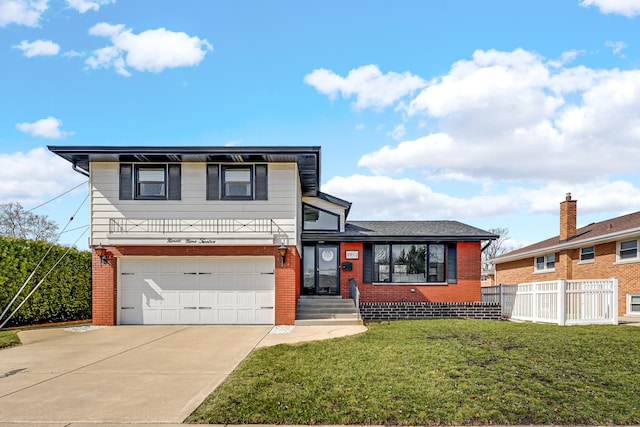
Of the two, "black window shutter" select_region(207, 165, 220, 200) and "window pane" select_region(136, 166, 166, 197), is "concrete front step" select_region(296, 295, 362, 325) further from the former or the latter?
"window pane" select_region(136, 166, 166, 197)

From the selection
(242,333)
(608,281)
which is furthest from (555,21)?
(242,333)

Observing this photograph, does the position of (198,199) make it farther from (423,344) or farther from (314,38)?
(423,344)

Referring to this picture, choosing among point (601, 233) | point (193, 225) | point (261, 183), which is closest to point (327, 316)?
point (261, 183)

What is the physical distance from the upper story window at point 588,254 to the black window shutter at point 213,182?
16011 mm

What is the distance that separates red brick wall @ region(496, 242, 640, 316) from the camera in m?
17.7

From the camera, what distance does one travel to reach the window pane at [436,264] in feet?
59.0

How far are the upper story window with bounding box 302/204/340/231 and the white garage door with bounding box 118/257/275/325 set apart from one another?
4.38 m

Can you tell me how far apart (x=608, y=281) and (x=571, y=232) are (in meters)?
8.72

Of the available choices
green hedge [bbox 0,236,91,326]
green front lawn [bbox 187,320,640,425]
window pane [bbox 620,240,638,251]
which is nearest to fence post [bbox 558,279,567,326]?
green front lawn [bbox 187,320,640,425]

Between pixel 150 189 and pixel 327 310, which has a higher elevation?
pixel 150 189

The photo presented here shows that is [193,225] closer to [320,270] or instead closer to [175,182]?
[175,182]

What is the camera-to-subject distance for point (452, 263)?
17922 millimetres

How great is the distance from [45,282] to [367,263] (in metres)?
11.0

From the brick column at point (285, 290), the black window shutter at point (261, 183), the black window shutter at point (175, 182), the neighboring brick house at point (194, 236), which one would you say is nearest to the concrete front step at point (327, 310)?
the brick column at point (285, 290)
